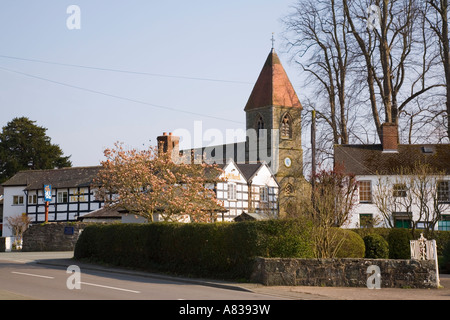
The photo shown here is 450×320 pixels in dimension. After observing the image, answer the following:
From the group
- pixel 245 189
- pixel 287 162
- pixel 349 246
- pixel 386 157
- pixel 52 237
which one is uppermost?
pixel 287 162

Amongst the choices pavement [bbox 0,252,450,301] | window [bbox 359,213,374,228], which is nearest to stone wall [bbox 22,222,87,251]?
window [bbox 359,213,374,228]

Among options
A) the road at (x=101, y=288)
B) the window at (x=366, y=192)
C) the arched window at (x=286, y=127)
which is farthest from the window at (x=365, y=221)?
the arched window at (x=286, y=127)

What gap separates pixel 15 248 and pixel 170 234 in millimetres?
26086

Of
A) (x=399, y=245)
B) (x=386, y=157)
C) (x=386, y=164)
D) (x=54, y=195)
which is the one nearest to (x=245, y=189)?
(x=386, y=157)

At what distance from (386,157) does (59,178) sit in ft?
102

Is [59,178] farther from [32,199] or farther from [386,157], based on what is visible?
[386,157]

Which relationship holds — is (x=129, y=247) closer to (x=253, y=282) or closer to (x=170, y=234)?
(x=170, y=234)

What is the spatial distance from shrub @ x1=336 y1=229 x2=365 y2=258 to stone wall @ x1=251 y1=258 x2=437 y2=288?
2309 mm

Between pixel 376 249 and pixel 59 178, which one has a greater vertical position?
pixel 59 178

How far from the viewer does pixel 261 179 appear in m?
53.5

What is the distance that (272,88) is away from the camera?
221 ft

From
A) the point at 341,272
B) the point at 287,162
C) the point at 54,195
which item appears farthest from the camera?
the point at 287,162

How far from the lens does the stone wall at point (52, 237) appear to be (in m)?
36.5
